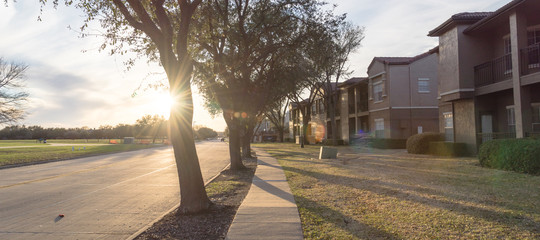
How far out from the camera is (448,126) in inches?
806

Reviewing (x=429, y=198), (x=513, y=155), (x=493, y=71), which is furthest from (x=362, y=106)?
(x=429, y=198)

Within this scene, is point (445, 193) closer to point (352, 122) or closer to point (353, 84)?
point (353, 84)

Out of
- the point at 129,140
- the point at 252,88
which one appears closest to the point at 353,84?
the point at 252,88

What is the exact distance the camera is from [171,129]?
6906 mm

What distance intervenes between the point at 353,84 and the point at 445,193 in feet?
98.4

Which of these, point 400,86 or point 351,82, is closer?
point 400,86

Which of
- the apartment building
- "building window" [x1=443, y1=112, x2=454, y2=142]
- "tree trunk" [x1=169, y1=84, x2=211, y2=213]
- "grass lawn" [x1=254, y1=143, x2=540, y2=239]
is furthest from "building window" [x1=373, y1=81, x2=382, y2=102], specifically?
"tree trunk" [x1=169, y1=84, x2=211, y2=213]

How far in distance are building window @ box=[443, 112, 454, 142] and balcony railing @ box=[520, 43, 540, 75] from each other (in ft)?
17.8

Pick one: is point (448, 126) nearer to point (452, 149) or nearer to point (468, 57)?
point (452, 149)

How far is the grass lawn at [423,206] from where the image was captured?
211 inches

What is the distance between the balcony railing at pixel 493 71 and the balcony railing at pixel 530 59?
2.97ft

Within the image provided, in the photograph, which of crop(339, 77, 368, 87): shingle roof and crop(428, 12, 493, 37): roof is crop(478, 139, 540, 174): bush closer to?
crop(428, 12, 493, 37): roof

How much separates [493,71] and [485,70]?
518 millimetres

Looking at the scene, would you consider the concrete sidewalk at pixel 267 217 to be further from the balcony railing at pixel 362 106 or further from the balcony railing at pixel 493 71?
the balcony railing at pixel 362 106
